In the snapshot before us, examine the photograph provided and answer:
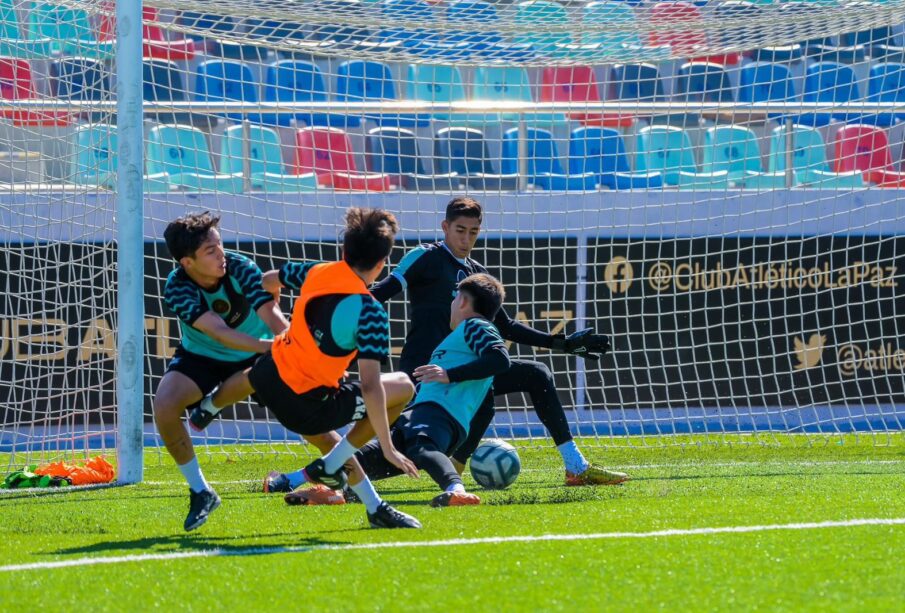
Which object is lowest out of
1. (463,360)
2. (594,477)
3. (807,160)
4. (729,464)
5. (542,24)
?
(729,464)

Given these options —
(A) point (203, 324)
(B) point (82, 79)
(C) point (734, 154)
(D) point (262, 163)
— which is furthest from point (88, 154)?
(C) point (734, 154)

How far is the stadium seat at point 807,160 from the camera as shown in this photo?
11.4 m

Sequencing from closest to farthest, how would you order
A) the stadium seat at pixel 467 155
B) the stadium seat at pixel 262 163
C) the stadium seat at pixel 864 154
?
1. the stadium seat at pixel 262 163
2. the stadium seat at pixel 467 155
3. the stadium seat at pixel 864 154

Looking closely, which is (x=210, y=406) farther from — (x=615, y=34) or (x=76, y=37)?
(x=615, y=34)

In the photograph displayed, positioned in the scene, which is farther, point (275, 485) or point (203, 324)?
point (275, 485)

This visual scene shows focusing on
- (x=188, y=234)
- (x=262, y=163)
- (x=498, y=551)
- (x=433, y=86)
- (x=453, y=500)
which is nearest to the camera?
(x=498, y=551)

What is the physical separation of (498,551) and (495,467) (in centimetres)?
186

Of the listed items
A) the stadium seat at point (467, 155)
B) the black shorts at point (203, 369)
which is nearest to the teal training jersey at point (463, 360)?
the black shorts at point (203, 369)

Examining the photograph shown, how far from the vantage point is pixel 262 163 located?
36.5 ft

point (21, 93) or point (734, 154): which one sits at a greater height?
point (21, 93)

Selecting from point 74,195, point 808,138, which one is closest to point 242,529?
point 74,195

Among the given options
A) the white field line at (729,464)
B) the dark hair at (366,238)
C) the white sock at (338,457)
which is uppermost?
the dark hair at (366,238)

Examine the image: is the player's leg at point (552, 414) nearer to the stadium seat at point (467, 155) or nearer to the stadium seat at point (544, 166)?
the stadium seat at point (544, 166)

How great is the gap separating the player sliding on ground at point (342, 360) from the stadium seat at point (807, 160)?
7697 millimetres
